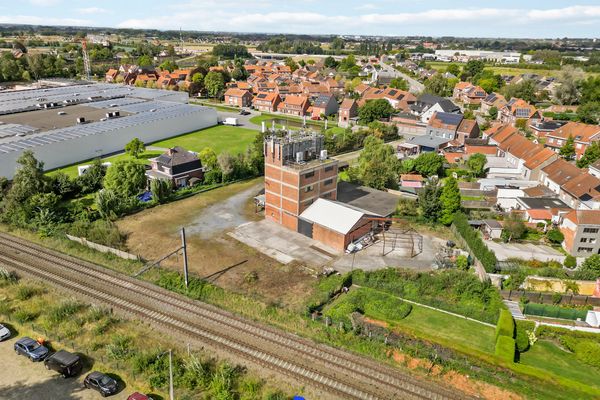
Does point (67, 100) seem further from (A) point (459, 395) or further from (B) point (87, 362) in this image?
(A) point (459, 395)

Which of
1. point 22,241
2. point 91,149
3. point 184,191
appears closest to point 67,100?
point 91,149

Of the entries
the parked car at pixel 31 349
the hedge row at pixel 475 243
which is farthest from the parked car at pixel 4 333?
the hedge row at pixel 475 243

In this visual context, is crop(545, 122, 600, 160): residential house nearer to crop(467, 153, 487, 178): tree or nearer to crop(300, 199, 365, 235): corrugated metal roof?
crop(467, 153, 487, 178): tree

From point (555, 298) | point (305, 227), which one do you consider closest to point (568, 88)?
point (555, 298)

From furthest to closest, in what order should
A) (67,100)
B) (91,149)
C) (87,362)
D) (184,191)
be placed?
(67,100), (91,149), (184,191), (87,362)

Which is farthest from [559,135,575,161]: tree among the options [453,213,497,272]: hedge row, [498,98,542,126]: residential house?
[453,213,497,272]: hedge row

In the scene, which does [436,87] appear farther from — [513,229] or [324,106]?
[513,229]


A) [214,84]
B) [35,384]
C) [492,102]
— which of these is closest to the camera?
[35,384]
